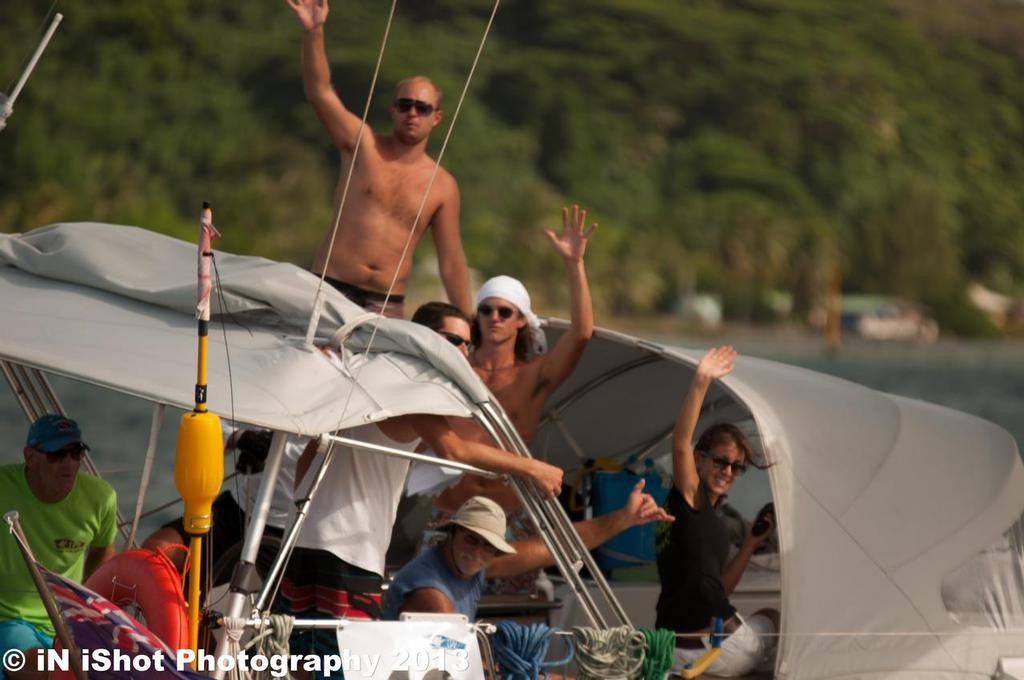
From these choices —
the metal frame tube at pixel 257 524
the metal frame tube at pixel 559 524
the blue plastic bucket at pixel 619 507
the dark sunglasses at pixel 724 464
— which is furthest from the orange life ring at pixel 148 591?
the blue plastic bucket at pixel 619 507

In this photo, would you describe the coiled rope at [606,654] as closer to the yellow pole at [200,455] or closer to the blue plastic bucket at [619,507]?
the yellow pole at [200,455]

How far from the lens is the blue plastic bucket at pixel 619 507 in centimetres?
714

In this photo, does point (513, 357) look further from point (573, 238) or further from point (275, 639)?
point (275, 639)

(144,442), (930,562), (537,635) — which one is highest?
(537,635)

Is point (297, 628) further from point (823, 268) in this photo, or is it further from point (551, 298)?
point (823, 268)

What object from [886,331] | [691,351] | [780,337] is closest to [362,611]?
[691,351]

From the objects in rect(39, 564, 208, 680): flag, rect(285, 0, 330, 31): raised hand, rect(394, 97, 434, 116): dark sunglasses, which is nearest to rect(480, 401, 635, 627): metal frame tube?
rect(39, 564, 208, 680): flag

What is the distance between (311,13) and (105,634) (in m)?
2.94

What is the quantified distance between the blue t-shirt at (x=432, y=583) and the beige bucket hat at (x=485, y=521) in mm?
159

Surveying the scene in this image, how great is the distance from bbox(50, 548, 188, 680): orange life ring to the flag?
0.18 m

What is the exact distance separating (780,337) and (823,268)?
448 centimetres

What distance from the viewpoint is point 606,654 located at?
531cm

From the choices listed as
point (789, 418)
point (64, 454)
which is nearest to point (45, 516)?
point (64, 454)

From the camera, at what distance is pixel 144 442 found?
32938 millimetres
